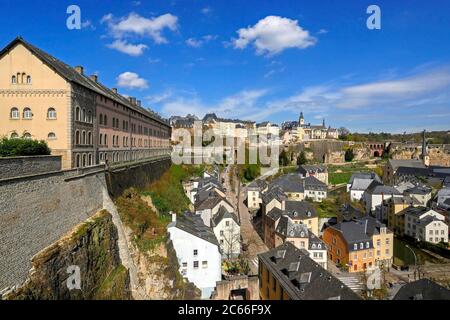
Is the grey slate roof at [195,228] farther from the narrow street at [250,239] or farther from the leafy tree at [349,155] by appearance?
the leafy tree at [349,155]

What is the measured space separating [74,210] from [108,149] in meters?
8.35

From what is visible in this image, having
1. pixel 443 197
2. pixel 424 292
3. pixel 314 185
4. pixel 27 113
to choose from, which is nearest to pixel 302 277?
pixel 424 292

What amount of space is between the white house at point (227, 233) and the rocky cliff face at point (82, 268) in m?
11.1

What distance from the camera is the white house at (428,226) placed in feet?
115

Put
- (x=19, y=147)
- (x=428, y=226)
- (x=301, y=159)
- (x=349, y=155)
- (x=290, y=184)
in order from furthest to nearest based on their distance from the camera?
1. (x=349, y=155)
2. (x=301, y=159)
3. (x=290, y=184)
4. (x=428, y=226)
5. (x=19, y=147)

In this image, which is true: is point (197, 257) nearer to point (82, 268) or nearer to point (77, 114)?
point (82, 268)

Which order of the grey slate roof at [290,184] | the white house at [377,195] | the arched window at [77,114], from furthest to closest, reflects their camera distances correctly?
the grey slate roof at [290,184] < the white house at [377,195] < the arched window at [77,114]

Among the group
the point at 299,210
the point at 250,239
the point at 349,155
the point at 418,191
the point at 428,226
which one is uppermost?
the point at 349,155

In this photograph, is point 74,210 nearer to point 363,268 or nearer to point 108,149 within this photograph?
point 108,149

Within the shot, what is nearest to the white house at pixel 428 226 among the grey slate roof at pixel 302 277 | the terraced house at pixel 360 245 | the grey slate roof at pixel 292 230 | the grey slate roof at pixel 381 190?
the terraced house at pixel 360 245

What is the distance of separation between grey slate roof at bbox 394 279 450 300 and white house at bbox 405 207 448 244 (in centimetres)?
2147

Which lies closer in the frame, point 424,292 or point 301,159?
point 424,292

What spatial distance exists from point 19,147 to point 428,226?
39.2 m

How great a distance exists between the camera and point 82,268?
Answer: 44.3ft
